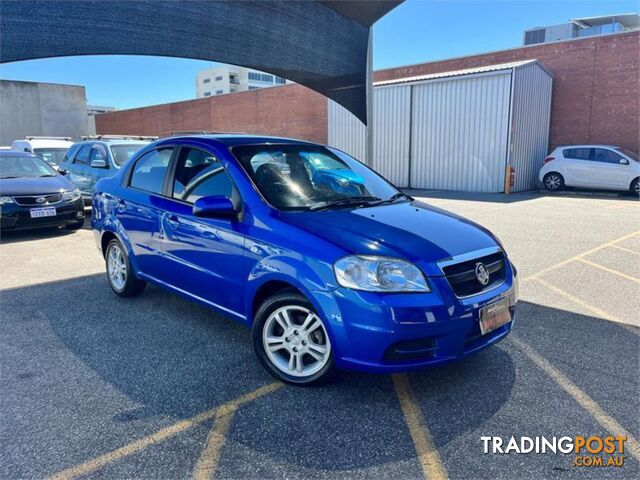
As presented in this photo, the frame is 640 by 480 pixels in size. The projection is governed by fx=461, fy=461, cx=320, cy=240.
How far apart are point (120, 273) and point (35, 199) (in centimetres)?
441

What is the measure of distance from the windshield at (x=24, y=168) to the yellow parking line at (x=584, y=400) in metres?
8.95

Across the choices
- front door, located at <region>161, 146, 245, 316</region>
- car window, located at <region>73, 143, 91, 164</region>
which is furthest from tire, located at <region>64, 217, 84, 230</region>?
front door, located at <region>161, 146, 245, 316</region>

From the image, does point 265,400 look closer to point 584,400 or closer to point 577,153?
point 584,400

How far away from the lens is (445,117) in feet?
52.9

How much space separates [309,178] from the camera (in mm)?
3771

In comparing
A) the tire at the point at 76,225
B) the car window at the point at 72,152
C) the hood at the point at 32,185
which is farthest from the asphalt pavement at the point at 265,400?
the car window at the point at 72,152

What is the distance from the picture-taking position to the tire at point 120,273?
4.72 meters

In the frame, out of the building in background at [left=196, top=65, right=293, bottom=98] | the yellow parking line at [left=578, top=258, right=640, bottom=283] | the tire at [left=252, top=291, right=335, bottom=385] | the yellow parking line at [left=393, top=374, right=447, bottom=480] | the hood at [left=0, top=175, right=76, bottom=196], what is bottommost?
the yellow parking line at [left=393, top=374, right=447, bottom=480]

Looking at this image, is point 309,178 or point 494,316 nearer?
point 494,316

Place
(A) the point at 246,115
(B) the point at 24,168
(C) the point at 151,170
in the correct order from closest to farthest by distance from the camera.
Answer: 1. (C) the point at 151,170
2. (B) the point at 24,168
3. (A) the point at 246,115

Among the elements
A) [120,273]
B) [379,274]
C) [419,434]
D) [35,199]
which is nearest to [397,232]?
[379,274]

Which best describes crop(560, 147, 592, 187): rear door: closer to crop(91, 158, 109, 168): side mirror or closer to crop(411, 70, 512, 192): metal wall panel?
crop(411, 70, 512, 192): metal wall panel

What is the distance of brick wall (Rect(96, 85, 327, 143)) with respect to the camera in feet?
80.5

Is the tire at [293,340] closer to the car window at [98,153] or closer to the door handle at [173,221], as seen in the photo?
the door handle at [173,221]
